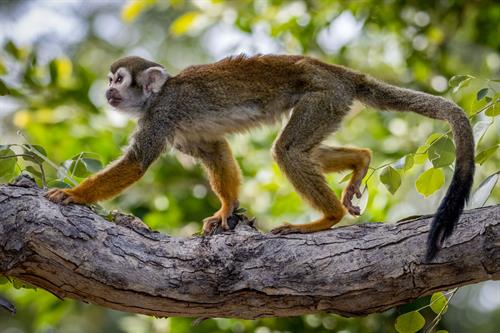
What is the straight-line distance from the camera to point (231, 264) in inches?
164

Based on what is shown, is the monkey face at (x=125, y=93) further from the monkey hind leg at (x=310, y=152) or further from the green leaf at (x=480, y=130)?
the green leaf at (x=480, y=130)

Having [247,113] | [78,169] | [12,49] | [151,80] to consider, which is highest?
[12,49]

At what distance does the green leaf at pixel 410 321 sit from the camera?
3984 millimetres

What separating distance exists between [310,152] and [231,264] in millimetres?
1418

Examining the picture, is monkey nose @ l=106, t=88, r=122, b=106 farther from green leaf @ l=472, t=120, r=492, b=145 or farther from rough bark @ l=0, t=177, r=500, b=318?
green leaf @ l=472, t=120, r=492, b=145

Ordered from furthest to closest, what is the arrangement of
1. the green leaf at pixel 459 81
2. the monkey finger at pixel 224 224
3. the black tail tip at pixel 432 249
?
the monkey finger at pixel 224 224 < the green leaf at pixel 459 81 < the black tail tip at pixel 432 249

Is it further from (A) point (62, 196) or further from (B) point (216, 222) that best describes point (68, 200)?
(B) point (216, 222)

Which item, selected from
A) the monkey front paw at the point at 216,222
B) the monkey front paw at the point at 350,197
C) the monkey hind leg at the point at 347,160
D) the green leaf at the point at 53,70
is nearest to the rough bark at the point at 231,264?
the monkey front paw at the point at 216,222

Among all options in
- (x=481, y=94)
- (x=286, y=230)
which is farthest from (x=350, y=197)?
(x=481, y=94)

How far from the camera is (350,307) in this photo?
405cm

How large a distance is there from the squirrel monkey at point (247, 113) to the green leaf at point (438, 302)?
1130 millimetres

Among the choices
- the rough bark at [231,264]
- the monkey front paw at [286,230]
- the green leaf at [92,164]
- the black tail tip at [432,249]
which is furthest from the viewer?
the green leaf at [92,164]

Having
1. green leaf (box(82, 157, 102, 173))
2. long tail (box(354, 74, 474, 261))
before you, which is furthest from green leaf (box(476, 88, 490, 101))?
green leaf (box(82, 157, 102, 173))

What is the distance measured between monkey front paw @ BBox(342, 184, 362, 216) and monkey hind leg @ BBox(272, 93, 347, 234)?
0.62 ft
